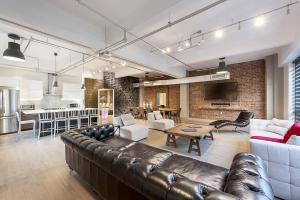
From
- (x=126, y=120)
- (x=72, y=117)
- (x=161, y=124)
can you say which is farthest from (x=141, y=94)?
(x=126, y=120)

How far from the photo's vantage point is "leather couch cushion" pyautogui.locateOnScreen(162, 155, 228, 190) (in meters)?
1.68

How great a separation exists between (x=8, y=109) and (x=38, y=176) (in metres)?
4.94

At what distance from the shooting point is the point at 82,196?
6.98 feet

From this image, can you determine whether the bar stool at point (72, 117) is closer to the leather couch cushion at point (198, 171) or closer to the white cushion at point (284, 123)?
the leather couch cushion at point (198, 171)

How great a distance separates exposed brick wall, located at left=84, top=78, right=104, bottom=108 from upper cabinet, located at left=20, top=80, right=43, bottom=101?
96.5 inches

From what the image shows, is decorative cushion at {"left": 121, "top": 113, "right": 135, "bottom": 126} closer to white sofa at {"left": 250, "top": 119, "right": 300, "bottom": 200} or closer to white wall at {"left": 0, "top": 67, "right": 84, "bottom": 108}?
white sofa at {"left": 250, "top": 119, "right": 300, "bottom": 200}

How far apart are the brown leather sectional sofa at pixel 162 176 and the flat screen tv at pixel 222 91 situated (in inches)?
246

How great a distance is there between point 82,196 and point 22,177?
1469 millimetres

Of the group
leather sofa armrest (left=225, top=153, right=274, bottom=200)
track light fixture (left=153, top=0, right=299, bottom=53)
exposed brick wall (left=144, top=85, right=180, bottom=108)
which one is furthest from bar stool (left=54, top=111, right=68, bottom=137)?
exposed brick wall (left=144, top=85, right=180, bottom=108)

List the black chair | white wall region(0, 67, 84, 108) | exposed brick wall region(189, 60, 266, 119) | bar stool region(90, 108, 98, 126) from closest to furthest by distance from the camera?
the black chair < white wall region(0, 67, 84, 108) < exposed brick wall region(189, 60, 266, 119) < bar stool region(90, 108, 98, 126)

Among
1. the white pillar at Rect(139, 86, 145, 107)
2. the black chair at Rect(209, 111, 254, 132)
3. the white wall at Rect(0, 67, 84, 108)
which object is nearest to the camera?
the black chair at Rect(209, 111, 254, 132)

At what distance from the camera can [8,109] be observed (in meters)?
5.79

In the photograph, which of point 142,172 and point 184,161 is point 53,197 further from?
point 184,161

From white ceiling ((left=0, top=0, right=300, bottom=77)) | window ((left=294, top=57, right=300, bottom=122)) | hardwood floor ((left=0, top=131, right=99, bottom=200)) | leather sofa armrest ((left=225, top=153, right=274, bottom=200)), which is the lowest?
hardwood floor ((left=0, top=131, right=99, bottom=200))
